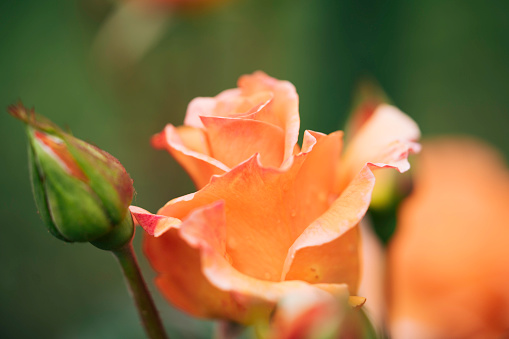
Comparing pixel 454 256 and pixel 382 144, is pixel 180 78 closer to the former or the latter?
pixel 454 256

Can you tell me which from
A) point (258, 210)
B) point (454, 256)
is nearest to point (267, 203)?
point (258, 210)

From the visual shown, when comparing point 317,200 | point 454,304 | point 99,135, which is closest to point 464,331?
point 454,304

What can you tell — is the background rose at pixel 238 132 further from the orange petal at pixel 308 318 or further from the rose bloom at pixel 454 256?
the rose bloom at pixel 454 256

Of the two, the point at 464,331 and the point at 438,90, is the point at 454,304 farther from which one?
the point at 438,90

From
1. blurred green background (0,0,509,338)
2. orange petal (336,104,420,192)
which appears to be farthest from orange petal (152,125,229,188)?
blurred green background (0,0,509,338)

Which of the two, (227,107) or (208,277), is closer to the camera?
(208,277)

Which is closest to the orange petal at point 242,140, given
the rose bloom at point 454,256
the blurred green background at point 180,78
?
the rose bloom at point 454,256
